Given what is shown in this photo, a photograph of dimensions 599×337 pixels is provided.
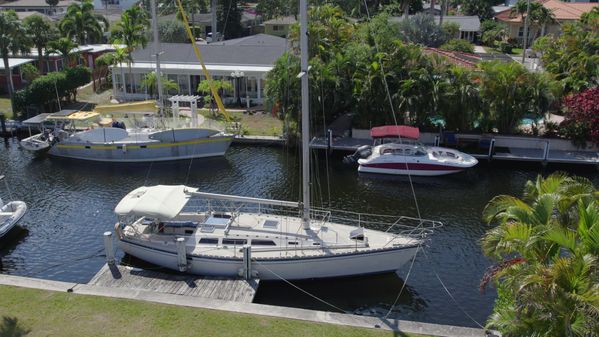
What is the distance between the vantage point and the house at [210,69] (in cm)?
5362

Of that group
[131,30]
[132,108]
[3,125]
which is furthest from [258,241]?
[131,30]

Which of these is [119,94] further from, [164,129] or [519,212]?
[519,212]

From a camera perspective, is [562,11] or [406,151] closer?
[406,151]

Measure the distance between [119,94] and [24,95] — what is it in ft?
32.5

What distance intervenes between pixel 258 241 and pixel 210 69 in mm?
34415

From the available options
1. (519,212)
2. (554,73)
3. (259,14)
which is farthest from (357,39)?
(259,14)

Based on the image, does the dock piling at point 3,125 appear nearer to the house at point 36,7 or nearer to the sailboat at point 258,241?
the sailboat at point 258,241

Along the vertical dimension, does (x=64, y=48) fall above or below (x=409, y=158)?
above

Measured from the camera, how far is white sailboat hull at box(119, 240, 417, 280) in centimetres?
2256

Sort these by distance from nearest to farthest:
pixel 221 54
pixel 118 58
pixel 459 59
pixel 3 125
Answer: pixel 3 125, pixel 459 59, pixel 118 58, pixel 221 54

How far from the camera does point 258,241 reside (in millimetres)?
23484

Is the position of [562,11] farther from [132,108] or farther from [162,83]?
[132,108]

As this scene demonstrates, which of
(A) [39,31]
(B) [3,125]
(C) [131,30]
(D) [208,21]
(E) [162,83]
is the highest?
(D) [208,21]

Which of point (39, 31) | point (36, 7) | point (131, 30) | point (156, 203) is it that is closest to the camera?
point (156, 203)
